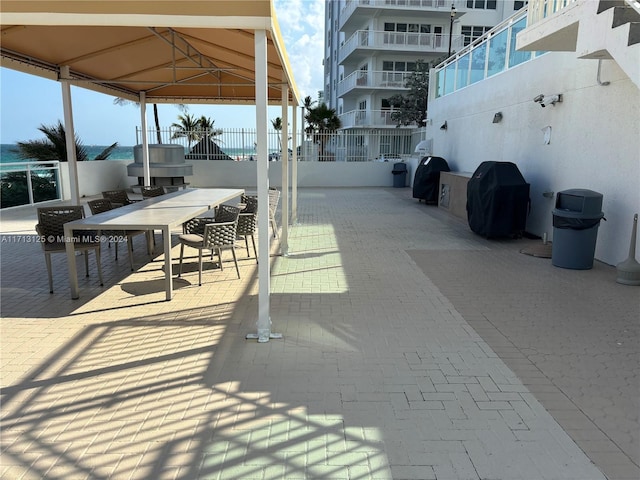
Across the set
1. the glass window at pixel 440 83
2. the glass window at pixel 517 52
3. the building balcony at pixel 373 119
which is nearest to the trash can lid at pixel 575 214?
the glass window at pixel 517 52

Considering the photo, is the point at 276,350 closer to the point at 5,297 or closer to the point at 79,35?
the point at 5,297

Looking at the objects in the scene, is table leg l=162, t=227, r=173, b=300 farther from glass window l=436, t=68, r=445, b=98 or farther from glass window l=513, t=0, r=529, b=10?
glass window l=513, t=0, r=529, b=10

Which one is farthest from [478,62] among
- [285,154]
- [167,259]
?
[167,259]

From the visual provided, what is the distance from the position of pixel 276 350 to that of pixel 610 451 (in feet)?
7.91

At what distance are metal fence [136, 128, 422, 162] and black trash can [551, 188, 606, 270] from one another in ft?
41.5

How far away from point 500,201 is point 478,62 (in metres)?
5.84

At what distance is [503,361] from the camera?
379 cm

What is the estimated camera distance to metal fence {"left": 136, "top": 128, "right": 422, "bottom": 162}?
18266 mm

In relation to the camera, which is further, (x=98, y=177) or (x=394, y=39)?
(x=394, y=39)

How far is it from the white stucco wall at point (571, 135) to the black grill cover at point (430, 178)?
164 cm

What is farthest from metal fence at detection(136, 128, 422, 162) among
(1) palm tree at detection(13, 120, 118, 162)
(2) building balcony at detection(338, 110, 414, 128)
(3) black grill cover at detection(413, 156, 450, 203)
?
(2) building balcony at detection(338, 110, 414, 128)

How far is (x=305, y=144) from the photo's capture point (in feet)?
64.1

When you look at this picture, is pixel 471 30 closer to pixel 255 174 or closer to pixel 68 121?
pixel 255 174

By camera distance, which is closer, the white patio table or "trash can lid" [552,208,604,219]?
the white patio table
